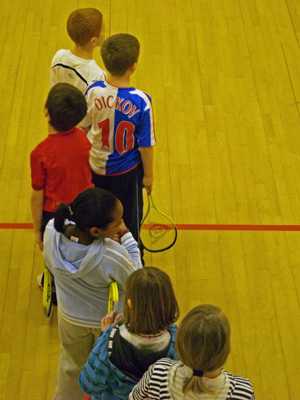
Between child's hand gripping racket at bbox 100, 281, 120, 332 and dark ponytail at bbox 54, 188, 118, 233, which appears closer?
child's hand gripping racket at bbox 100, 281, 120, 332

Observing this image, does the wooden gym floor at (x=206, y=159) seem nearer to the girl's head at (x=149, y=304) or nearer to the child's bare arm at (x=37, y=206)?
the child's bare arm at (x=37, y=206)

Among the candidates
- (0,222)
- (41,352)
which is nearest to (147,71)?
(0,222)

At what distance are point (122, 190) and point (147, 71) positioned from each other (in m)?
1.88

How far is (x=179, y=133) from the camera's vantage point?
4770mm

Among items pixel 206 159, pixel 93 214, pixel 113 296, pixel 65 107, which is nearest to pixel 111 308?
pixel 113 296

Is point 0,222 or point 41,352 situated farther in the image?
point 0,222

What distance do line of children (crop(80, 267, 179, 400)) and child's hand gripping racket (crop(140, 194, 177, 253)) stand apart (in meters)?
1.71

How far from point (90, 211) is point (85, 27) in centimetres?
131

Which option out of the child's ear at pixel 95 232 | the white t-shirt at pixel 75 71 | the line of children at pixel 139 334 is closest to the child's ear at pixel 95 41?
the white t-shirt at pixel 75 71

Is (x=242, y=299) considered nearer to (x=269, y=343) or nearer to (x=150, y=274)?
(x=269, y=343)

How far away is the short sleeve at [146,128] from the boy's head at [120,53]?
18cm

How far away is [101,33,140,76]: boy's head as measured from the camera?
3.29 meters

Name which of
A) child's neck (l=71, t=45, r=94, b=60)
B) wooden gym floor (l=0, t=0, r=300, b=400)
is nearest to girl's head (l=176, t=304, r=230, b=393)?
wooden gym floor (l=0, t=0, r=300, b=400)

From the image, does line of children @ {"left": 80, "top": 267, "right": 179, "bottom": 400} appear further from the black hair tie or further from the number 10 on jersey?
the number 10 on jersey
